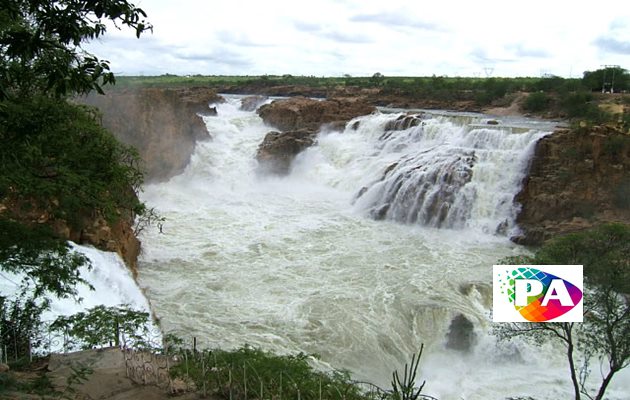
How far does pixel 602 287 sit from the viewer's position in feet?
29.4

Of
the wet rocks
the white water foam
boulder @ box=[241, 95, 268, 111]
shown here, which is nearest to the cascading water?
the wet rocks

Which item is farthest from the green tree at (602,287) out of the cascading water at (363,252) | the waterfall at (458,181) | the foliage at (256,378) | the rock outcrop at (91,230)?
the waterfall at (458,181)

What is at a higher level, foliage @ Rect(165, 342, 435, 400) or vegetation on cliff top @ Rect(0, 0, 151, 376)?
vegetation on cliff top @ Rect(0, 0, 151, 376)

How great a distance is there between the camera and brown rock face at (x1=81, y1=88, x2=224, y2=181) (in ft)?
78.9

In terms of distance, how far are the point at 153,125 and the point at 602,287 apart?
20881mm

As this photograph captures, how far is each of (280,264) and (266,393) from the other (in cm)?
970

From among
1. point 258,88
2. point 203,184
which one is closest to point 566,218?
point 203,184

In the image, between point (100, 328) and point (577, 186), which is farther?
point (577, 186)

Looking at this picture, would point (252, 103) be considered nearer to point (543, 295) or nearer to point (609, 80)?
point (609, 80)

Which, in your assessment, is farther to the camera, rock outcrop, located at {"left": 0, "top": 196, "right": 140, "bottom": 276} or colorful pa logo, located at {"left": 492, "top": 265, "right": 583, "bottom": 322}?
rock outcrop, located at {"left": 0, "top": 196, "right": 140, "bottom": 276}

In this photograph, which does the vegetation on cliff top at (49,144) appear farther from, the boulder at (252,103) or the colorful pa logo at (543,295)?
the boulder at (252,103)

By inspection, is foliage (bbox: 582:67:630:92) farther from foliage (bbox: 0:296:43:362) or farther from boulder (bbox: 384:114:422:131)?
foliage (bbox: 0:296:43:362)

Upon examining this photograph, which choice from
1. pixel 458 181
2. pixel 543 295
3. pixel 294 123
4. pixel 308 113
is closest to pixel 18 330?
pixel 543 295

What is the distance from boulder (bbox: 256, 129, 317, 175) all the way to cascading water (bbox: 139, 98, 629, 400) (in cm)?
51
